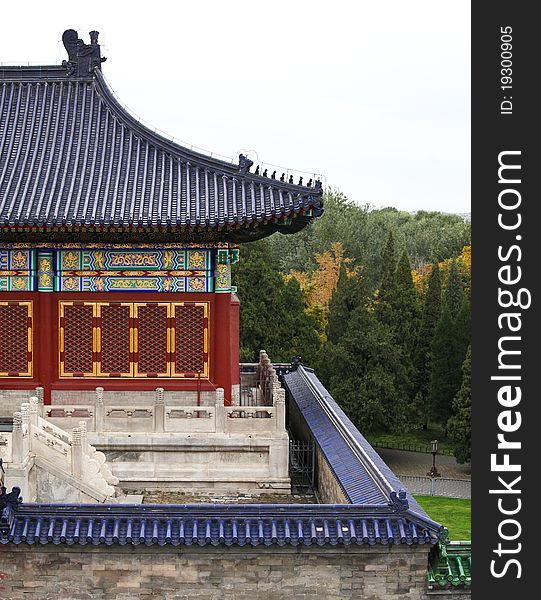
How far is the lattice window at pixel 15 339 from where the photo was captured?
21359 millimetres

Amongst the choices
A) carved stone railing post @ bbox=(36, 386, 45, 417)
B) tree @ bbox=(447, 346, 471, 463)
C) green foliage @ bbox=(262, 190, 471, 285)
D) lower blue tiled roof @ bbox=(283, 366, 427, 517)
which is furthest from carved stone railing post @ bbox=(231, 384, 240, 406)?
green foliage @ bbox=(262, 190, 471, 285)

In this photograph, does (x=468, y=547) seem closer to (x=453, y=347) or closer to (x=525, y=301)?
(x=525, y=301)

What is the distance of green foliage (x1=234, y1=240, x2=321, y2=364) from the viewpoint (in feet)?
148

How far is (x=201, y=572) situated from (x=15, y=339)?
8.82 metres

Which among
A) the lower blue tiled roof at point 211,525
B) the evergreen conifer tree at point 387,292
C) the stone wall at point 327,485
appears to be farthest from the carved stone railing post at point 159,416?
the evergreen conifer tree at point 387,292

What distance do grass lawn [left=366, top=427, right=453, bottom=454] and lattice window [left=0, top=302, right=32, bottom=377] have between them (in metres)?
28.1

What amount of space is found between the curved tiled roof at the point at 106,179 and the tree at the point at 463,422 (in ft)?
76.2

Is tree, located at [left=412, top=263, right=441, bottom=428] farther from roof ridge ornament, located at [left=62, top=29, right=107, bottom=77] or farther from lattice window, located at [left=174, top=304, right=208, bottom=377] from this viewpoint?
roof ridge ornament, located at [left=62, top=29, right=107, bottom=77]

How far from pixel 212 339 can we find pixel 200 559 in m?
7.37

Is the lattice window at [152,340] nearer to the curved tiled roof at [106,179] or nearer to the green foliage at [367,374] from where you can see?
the curved tiled roof at [106,179]

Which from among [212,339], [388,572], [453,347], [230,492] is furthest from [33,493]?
[453,347]

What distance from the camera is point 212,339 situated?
2125 cm

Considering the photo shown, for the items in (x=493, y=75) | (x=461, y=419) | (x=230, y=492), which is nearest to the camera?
(x=493, y=75)

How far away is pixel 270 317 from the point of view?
4566cm
